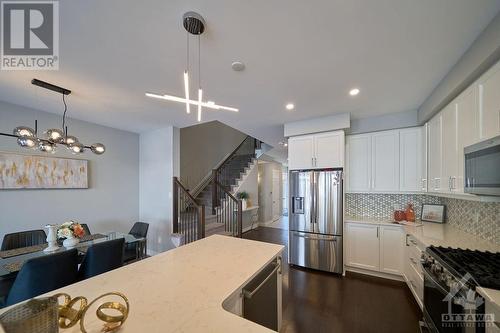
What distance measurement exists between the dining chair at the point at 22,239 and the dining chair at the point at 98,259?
1.32 m

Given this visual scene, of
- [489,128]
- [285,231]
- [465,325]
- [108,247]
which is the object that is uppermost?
[489,128]

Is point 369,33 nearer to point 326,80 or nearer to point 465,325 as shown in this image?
point 326,80

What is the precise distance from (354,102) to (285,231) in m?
4.50

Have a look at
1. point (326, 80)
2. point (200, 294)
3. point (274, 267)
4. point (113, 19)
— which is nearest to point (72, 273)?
point (200, 294)

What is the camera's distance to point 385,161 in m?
3.34

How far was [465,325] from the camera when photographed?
4.30 feet

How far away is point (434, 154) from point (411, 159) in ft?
1.78

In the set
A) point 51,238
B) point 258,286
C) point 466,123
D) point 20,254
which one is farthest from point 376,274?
point 20,254

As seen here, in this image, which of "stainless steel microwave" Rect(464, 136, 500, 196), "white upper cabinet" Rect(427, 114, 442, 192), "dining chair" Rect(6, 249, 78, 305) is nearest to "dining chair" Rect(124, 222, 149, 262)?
"dining chair" Rect(6, 249, 78, 305)

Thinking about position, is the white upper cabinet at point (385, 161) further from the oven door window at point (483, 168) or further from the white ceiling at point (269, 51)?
the oven door window at point (483, 168)

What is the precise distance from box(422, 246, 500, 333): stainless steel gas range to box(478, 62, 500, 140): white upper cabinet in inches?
40.2

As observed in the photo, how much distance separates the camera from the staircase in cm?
405

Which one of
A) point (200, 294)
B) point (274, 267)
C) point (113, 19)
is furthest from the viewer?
point (274, 267)

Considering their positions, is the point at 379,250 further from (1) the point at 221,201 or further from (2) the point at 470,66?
(1) the point at 221,201
